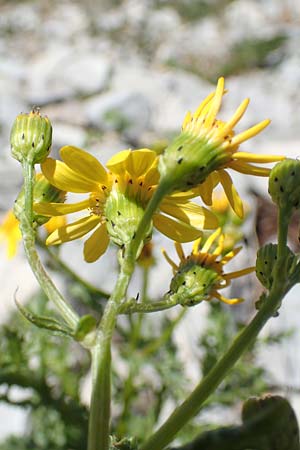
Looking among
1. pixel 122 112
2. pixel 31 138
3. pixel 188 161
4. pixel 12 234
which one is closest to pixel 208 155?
pixel 188 161

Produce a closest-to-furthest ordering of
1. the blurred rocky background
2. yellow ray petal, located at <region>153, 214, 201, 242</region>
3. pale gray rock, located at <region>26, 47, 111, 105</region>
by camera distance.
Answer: yellow ray petal, located at <region>153, 214, 201, 242</region> → the blurred rocky background → pale gray rock, located at <region>26, 47, 111, 105</region>

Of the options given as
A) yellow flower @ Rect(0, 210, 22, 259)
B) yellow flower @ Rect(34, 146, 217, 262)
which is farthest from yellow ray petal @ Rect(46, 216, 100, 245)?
yellow flower @ Rect(0, 210, 22, 259)

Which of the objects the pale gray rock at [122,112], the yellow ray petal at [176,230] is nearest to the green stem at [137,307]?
the yellow ray petal at [176,230]

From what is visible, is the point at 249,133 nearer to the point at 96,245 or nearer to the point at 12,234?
the point at 96,245

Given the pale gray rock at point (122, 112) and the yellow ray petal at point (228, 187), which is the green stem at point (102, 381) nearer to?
the yellow ray petal at point (228, 187)

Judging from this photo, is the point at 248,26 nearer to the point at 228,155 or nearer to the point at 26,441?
the point at 26,441

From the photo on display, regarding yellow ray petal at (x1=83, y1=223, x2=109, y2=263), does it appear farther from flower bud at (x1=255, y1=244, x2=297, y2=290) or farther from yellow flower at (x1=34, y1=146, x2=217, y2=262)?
flower bud at (x1=255, y1=244, x2=297, y2=290)
